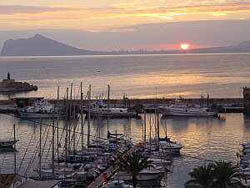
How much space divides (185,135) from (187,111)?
1172 cm

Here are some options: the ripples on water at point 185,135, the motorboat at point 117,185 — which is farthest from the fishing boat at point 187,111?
the motorboat at point 117,185

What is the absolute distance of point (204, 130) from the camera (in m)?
47.3

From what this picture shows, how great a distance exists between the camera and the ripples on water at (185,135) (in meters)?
32.6

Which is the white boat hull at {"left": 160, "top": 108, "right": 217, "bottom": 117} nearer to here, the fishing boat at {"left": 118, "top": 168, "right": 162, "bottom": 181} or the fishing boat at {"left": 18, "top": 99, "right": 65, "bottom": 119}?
the fishing boat at {"left": 18, "top": 99, "right": 65, "bottom": 119}

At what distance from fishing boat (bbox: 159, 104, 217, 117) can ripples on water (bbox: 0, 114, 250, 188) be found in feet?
4.14

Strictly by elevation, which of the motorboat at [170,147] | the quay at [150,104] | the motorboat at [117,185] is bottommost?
the motorboat at [117,185]

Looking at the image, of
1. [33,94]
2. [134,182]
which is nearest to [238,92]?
[33,94]

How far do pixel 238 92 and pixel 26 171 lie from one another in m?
60.8

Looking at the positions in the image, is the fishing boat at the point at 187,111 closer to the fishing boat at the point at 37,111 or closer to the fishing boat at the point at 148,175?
the fishing boat at the point at 37,111

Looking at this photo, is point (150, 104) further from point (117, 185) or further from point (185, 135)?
point (117, 185)

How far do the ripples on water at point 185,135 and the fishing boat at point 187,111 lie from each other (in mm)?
1260

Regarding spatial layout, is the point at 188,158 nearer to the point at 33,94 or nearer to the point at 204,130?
the point at 204,130

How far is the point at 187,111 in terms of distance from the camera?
5619 centimetres

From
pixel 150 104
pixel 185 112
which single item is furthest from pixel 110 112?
pixel 150 104
